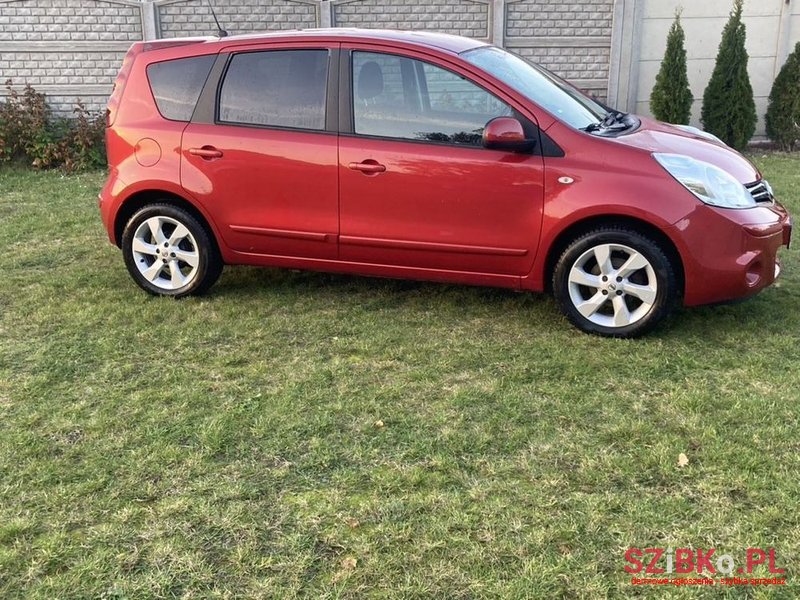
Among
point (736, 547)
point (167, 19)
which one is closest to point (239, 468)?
point (736, 547)

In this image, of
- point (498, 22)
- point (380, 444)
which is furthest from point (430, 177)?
point (498, 22)

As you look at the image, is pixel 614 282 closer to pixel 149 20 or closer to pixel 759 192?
pixel 759 192

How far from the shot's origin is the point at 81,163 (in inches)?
403

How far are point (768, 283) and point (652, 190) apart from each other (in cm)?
93

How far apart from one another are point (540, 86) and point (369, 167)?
121 centimetres

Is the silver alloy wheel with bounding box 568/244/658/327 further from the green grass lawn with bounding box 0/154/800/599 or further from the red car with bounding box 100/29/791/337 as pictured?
the green grass lawn with bounding box 0/154/800/599

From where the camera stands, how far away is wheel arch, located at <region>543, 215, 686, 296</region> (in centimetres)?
424

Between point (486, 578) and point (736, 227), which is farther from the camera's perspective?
point (736, 227)

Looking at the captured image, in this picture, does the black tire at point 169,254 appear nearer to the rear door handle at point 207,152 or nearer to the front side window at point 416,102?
the rear door handle at point 207,152

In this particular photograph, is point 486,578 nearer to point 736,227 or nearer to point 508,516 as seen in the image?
point 508,516

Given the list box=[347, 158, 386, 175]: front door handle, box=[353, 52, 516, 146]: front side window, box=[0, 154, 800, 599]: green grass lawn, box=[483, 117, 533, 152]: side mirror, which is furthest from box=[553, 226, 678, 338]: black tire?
box=[347, 158, 386, 175]: front door handle

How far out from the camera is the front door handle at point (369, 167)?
4.52 meters

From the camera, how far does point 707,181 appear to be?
4188 millimetres

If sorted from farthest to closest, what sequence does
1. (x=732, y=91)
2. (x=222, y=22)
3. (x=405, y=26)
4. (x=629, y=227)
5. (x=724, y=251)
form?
(x=405, y=26) → (x=222, y=22) → (x=732, y=91) → (x=629, y=227) → (x=724, y=251)
